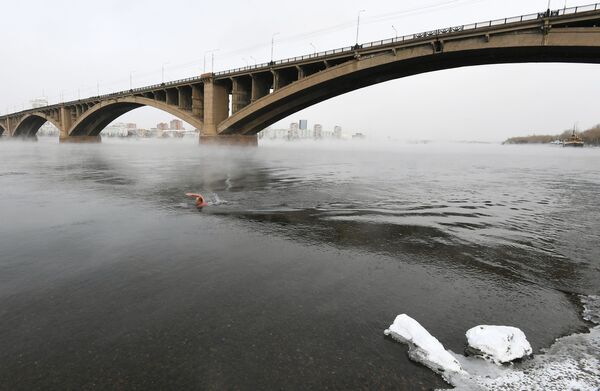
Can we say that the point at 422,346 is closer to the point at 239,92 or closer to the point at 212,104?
the point at 239,92

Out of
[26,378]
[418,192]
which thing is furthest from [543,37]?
[26,378]

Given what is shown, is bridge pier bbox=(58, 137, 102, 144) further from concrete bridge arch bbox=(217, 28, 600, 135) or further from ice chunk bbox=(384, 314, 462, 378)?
ice chunk bbox=(384, 314, 462, 378)

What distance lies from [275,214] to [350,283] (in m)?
5.13

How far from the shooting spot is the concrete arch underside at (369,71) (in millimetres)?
34344

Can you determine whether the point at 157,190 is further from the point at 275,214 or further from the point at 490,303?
the point at 490,303

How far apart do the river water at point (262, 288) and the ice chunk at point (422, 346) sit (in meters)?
0.14

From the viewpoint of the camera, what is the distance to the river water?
11.2ft

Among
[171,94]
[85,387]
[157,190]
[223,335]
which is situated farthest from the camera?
[171,94]

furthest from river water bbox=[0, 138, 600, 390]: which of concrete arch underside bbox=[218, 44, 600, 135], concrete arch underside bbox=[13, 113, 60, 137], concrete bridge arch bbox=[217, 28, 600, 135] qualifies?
concrete arch underside bbox=[13, 113, 60, 137]

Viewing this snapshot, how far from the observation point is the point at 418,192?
599 inches

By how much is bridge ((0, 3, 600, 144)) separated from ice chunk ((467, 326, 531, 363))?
36123 mm

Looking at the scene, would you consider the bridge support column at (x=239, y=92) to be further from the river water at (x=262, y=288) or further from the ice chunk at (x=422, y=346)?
the ice chunk at (x=422, y=346)

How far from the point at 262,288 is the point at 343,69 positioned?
42.3m

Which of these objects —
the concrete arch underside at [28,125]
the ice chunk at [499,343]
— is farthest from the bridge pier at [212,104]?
the concrete arch underside at [28,125]
